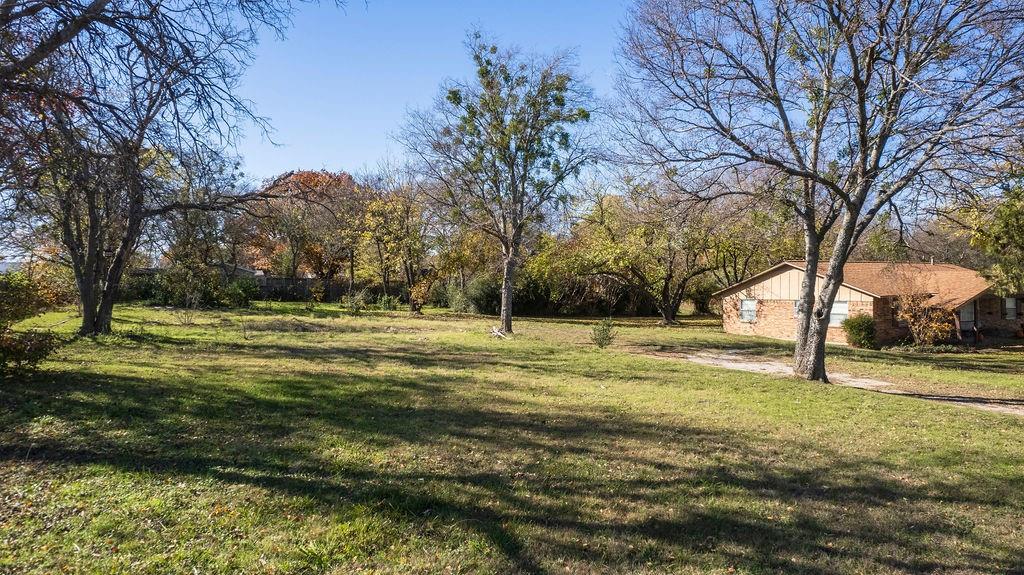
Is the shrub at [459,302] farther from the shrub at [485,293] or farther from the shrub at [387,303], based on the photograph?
the shrub at [387,303]

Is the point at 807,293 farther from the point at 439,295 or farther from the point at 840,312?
the point at 439,295

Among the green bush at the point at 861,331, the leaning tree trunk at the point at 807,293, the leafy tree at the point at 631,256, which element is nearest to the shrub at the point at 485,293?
the leafy tree at the point at 631,256

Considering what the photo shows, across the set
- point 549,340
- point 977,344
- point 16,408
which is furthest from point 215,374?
point 977,344

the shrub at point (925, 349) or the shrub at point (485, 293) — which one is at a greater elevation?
the shrub at point (485, 293)

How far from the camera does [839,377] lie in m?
13.7

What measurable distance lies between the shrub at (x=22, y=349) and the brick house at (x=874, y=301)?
911 inches

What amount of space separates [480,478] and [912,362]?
17.9 meters

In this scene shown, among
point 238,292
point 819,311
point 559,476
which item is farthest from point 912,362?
point 238,292

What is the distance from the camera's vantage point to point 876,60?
34.5 ft

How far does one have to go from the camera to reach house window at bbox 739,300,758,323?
1070 inches

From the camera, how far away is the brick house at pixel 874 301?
23.0 meters

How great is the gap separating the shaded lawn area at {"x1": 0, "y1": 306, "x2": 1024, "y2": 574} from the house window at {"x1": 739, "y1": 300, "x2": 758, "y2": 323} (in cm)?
1795

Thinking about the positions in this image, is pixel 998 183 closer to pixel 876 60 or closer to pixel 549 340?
pixel 876 60

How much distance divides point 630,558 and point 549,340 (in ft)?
54.9
